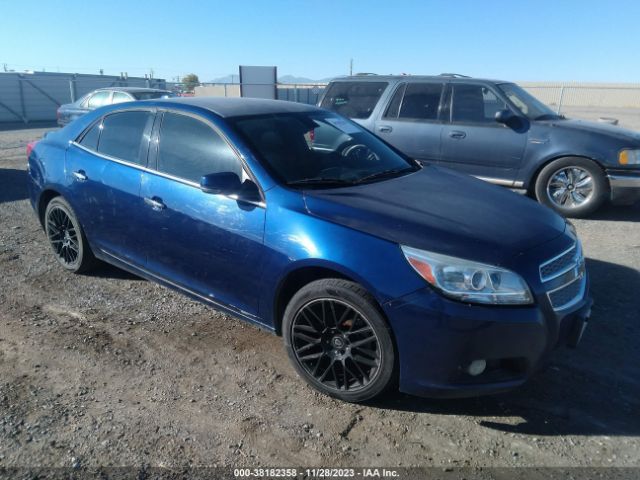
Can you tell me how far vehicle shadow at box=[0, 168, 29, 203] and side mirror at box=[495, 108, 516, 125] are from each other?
6.94 m

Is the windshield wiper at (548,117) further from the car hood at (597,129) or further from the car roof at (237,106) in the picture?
the car roof at (237,106)

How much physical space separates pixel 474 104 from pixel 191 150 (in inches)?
194

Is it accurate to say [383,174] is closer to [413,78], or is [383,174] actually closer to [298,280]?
[298,280]

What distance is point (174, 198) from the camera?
355 centimetres

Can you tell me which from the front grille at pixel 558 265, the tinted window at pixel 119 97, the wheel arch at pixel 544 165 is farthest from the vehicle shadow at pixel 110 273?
the tinted window at pixel 119 97

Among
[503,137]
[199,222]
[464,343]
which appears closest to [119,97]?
[503,137]

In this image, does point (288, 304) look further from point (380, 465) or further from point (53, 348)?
point (53, 348)

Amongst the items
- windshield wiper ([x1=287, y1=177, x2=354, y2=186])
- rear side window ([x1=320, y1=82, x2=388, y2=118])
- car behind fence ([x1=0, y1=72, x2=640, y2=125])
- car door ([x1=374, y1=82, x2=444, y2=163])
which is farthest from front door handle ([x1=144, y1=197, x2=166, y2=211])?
car behind fence ([x1=0, y1=72, x2=640, y2=125])

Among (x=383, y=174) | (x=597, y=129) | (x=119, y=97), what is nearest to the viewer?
(x=383, y=174)

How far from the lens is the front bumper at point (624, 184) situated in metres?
6.41

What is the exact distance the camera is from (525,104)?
7.25 meters

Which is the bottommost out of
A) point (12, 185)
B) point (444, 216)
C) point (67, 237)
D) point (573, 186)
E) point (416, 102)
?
point (12, 185)

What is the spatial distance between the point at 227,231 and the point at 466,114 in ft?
16.8

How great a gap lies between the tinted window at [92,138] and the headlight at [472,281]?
123 inches
